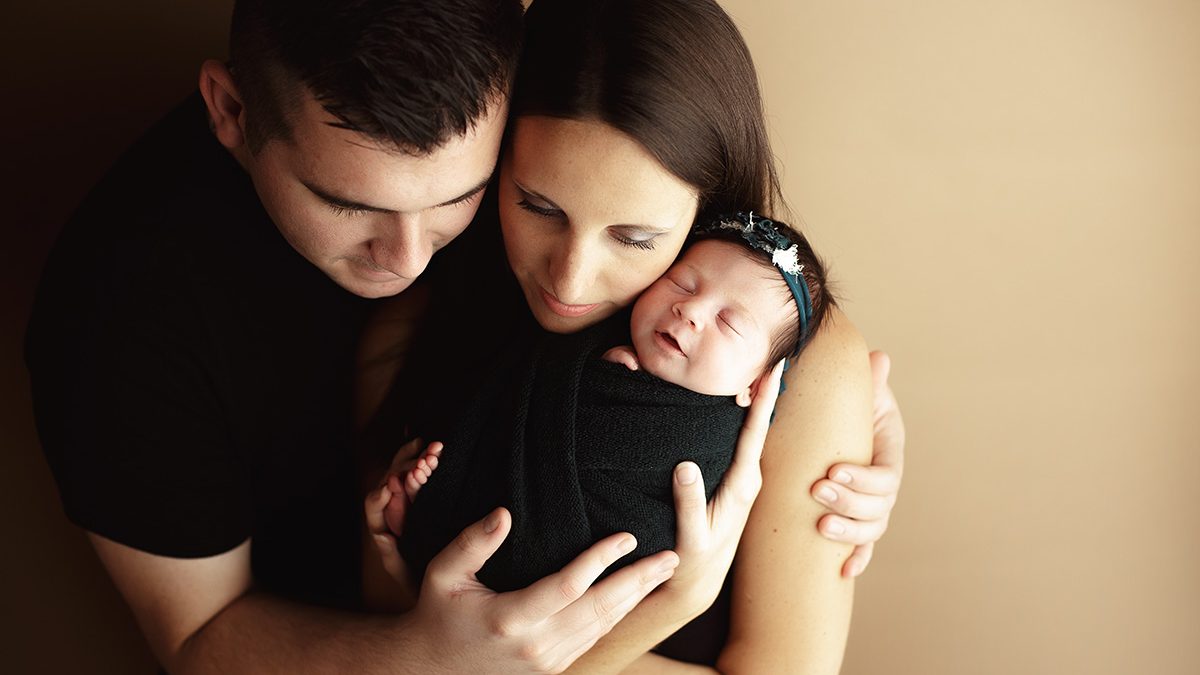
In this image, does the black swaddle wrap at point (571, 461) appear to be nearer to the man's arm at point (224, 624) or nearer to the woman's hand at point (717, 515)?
the woman's hand at point (717, 515)

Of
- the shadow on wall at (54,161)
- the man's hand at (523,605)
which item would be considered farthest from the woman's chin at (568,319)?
the shadow on wall at (54,161)

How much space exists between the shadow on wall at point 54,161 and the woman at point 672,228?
0.80 meters

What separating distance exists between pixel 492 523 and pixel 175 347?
0.62 meters

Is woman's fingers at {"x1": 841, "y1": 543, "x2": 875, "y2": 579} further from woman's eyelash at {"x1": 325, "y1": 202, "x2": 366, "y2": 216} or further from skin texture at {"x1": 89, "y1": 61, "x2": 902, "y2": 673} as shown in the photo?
woman's eyelash at {"x1": 325, "y1": 202, "x2": 366, "y2": 216}

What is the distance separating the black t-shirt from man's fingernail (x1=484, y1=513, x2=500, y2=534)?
1.79 ft

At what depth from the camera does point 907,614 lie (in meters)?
2.20

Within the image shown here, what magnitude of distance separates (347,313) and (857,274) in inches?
43.7

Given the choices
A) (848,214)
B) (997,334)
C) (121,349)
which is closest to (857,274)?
(848,214)

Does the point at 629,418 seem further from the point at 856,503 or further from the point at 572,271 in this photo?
the point at 856,503

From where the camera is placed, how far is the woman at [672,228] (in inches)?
51.9

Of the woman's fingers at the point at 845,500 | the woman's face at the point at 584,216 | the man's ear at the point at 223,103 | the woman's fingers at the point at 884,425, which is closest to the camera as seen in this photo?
the woman's face at the point at 584,216

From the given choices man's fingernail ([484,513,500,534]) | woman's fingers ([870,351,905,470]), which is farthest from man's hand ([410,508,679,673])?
woman's fingers ([870,351,905,470])

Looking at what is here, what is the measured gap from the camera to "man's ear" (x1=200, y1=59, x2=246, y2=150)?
4.65 ft

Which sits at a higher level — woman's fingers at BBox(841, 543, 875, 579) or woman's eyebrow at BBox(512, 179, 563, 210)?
woman's eyebrow at BBox(512, 179, 563, 210)
